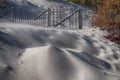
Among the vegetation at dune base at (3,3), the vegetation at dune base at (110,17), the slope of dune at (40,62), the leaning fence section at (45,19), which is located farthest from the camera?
the vegetation at dune base at (3,3)

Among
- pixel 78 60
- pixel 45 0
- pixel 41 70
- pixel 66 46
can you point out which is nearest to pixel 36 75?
pixel 41 70

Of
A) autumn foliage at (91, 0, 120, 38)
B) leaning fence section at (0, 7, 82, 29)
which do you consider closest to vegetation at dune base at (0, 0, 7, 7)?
leaning fence section at (0, 7, 82, 29)

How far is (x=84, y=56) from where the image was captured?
9.36 meters

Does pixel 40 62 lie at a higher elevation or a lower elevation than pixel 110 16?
lower

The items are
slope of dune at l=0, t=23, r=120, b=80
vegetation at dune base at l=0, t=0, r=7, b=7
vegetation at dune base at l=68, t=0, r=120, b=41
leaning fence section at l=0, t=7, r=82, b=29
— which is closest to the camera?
slope of dune at l=0, t=23, r=120, b=80

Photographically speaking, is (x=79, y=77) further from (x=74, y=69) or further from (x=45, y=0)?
(x=45, y=0)

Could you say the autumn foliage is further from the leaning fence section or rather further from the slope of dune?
the slope of dune

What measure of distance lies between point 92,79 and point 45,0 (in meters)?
22.7

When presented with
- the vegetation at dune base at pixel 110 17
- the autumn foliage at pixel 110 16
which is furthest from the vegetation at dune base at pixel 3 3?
the autumn foliage at pixel 110 16

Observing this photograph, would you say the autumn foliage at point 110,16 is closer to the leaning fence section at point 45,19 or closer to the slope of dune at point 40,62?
the leaning fence section at point 45,19

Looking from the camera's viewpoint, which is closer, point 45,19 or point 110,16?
point 110,16

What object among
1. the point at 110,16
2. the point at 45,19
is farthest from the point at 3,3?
the point at 110,16

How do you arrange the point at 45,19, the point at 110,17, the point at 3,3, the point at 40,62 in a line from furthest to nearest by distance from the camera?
1. the point at 3,3
2. the point at 45,19
3. the point at 110,17
4. the point at 40,62

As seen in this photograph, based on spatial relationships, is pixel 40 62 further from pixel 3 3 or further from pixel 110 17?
pixel 3 3
